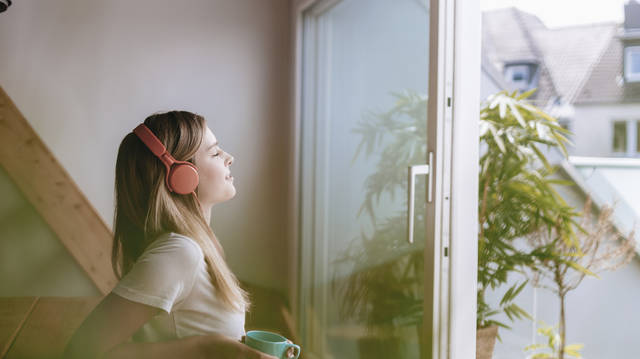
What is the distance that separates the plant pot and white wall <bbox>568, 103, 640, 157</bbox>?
1.33 metres

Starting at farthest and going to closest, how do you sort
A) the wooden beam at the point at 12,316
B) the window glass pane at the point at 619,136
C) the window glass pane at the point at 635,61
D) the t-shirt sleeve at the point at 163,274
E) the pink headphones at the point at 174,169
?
the window glass pane at the point at 619,136, the window glass pane at the point at 635,61, the wooden beam at the point at 12,316, the pink headphones at the point at 174,169, the t-shirt sleeve at the point at 163,274

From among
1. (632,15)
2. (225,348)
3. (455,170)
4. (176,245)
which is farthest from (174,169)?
(632,15)

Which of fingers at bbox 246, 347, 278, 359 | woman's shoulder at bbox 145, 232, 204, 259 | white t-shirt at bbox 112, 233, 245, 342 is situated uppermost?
woman's shoulder at bbox 145, 232, 204, 259

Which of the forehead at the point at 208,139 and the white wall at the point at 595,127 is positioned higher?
the white wall at the point at 595,127

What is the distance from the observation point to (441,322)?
134cm

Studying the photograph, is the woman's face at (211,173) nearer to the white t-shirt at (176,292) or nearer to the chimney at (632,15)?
the white t-shirt at (176,292)

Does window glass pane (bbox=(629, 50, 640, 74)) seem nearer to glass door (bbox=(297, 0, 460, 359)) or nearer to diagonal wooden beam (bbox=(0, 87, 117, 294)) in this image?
glass door (bbox=(297, 0, 460, 359))

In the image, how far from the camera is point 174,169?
3.26 feet

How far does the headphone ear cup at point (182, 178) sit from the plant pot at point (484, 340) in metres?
1.28

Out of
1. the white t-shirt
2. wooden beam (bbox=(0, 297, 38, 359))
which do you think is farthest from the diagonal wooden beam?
the white t-shirt

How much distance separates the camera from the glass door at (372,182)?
1.34 metres

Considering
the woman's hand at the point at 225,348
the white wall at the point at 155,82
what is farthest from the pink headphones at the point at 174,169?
the woman's hand at the point at 225,348

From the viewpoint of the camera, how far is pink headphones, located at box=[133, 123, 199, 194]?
0.99 m

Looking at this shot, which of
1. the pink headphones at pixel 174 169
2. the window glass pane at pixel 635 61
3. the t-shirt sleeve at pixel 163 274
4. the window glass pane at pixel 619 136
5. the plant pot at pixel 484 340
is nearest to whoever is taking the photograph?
the t-shirt sleeve at pixel 163 274
